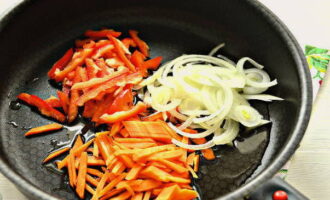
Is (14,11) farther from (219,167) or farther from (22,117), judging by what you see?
(219,167)

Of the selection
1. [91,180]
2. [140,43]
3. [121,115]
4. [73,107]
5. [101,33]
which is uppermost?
[101,33]

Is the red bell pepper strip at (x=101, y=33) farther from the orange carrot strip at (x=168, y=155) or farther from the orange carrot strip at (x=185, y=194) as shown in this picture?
the orange carrot strip at (x=185, y=194)

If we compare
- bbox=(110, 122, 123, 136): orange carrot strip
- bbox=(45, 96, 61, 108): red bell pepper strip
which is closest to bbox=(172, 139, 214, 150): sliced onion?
bbox=(110, 122, 123, 136): orange carrot strip

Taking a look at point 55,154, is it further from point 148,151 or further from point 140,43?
point 140,43

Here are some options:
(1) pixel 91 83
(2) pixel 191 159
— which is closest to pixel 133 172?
(2) pixel 191 159

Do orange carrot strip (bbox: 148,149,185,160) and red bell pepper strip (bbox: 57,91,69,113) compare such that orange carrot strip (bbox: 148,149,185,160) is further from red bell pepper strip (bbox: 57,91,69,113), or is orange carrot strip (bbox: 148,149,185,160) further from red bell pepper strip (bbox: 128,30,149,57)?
red bell pepper strip (bbox: 128,30,149,57)

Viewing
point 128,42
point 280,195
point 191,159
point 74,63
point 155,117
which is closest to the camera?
point 280,195

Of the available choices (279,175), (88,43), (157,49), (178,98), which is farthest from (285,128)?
(88,43)
